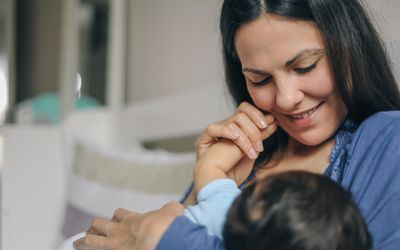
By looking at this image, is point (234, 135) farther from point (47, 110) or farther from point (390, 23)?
point (47, 110)

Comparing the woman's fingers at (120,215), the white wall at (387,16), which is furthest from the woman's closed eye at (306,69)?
the woman's fingers at (120,215)

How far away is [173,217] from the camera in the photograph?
0.71 meters

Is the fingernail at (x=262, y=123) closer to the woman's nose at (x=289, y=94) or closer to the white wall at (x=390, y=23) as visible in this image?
the woman's nose at (x=289, y=94)

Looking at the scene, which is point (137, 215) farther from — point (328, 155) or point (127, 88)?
point (127, 88)

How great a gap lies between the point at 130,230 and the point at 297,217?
27 cm

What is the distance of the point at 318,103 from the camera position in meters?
0.90

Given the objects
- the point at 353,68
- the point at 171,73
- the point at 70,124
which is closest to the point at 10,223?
the point at 70,124

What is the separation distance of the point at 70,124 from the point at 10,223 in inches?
21.1

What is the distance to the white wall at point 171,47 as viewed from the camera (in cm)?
199

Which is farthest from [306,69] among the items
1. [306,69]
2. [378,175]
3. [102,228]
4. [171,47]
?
Result: [171,47]

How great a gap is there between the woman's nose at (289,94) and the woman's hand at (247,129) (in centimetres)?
11

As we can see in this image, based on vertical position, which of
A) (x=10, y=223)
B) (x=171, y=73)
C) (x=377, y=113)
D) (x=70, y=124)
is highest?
(x=377, y=113)

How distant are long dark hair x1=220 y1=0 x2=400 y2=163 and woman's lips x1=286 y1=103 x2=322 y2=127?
0.05 meters

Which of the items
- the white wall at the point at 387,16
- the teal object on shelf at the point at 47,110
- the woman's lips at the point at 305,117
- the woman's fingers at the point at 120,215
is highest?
the white wall at the point at 387,16
